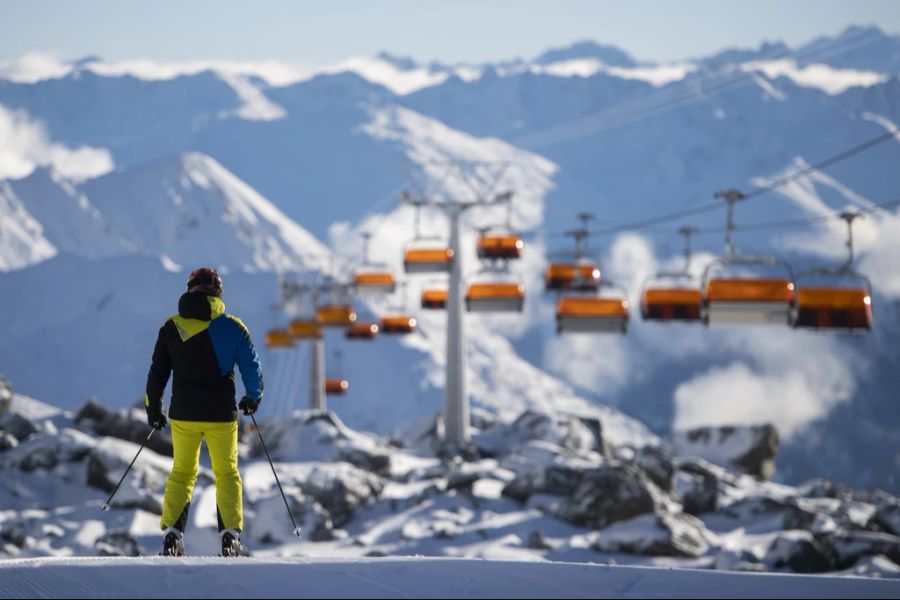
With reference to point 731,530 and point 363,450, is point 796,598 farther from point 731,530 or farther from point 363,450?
point 363,450

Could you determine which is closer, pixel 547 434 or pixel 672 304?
pixel 672 304

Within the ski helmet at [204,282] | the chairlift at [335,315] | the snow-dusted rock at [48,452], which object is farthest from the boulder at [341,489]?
the ski helmet at [204,282]

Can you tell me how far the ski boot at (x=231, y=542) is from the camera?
8320 mm

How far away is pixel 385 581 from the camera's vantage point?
6.05 meters

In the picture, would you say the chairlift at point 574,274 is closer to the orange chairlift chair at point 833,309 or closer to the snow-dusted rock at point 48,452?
the orange chairlift chair at point 833,309

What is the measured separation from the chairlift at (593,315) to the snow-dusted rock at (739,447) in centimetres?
1699

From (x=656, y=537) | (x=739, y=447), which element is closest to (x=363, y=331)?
(x=739, y=447)

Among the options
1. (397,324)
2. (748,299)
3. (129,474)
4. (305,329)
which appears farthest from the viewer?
(305,329)

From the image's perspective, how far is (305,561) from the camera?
22.4 feet

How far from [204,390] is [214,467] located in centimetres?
51

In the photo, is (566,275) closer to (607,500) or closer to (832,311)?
(607,500)

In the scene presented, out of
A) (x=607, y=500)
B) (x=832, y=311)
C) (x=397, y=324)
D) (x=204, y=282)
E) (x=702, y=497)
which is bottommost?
(x=702, y=497)

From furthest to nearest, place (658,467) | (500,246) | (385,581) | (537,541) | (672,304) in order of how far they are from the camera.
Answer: (658,467), (500,246), (537,541), (672,304), (385,581)

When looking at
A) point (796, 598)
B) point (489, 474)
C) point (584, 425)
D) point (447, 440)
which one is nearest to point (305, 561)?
point (796, 598)
